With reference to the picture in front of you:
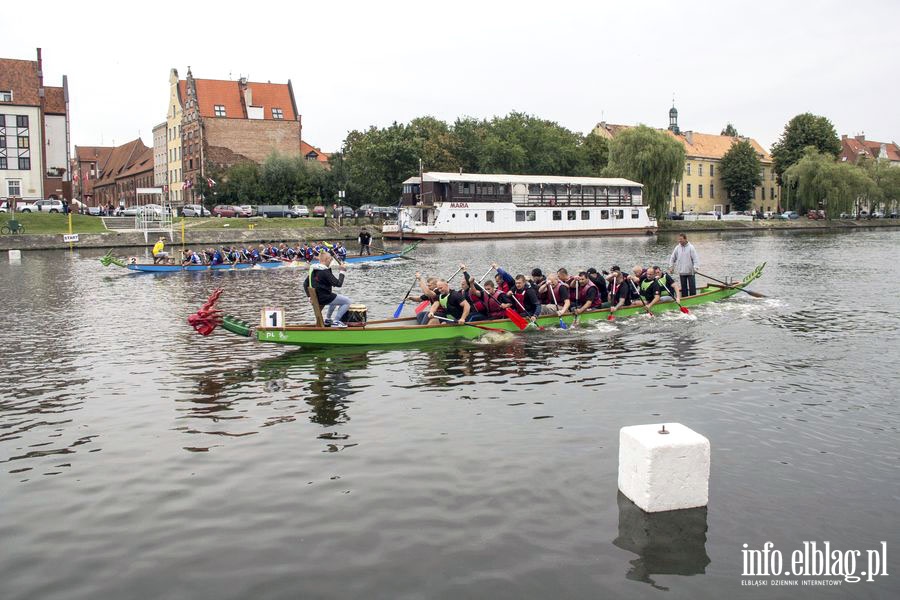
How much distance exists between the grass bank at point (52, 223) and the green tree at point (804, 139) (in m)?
93.7

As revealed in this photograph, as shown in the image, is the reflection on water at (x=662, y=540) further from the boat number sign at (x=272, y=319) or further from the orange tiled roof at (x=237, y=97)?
the orange tiled roof at (x=237, y=97)

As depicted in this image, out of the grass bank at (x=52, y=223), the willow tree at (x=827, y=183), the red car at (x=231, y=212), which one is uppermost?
the willow tree at (x=827, y=183)

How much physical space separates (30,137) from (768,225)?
90791 millimetres

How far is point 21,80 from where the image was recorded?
83.9 m

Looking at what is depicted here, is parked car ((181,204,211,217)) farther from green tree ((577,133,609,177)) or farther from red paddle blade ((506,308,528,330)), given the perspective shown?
red paddle blade ((506,308,528,330))

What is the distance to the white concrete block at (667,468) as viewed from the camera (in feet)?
27.6

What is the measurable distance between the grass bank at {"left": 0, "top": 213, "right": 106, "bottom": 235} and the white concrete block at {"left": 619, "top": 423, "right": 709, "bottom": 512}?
63.4m

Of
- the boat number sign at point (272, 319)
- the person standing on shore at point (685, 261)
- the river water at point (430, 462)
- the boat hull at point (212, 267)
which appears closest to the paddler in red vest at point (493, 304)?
the river water at point (430, 462)

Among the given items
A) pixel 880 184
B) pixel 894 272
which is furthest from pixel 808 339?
pixel 880 184

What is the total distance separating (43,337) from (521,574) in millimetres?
17773

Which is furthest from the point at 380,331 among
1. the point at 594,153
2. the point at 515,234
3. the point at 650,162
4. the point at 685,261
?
the point at 594,153

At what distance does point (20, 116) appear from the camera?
3243 inches

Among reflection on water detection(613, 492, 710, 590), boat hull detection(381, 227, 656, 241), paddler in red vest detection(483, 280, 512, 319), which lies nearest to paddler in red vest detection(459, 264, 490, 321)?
paddler in red vest detection(483, 280, 512, 319)

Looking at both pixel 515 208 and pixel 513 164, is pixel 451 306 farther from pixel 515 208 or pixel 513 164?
pixel 513 164
